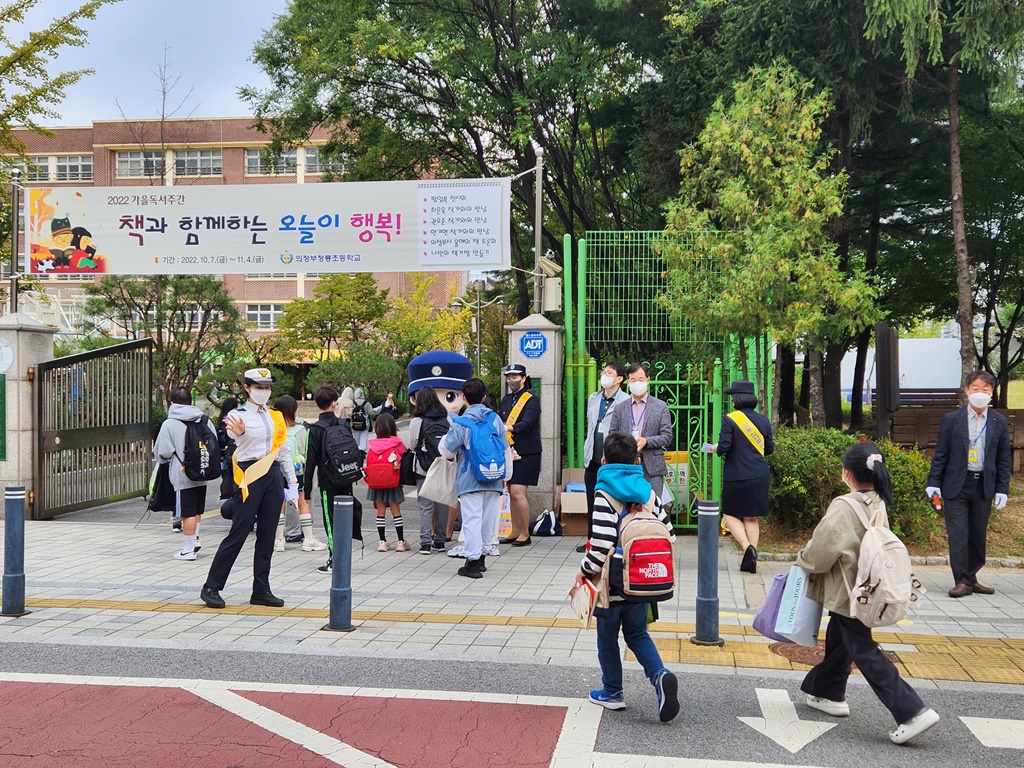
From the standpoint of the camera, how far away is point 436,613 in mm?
6770

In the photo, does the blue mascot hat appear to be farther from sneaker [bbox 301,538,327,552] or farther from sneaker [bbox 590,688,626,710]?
sneaker [bbox 590,688,626,710]

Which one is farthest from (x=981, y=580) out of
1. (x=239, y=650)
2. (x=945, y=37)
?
A: (x=945, y=37)

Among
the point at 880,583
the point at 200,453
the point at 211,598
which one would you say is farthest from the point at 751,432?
the point at 200,453

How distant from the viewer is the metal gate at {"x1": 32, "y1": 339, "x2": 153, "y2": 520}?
1202 cm

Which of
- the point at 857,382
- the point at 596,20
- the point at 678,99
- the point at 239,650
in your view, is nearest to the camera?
the point at 239,650

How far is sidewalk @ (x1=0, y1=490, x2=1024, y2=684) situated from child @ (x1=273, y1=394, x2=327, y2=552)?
0.30 meters

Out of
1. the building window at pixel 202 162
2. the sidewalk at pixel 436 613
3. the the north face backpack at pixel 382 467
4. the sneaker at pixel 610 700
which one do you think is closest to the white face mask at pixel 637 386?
the sidewalk at pixel 436 613

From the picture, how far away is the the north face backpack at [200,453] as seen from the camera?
872cm

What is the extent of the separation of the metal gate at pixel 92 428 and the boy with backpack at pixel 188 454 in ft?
13.1

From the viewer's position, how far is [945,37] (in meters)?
12.0

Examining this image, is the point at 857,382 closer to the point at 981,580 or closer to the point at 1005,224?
the point at 1005,224

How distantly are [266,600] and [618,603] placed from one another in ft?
11.3

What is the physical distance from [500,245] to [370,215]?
1695 millimetres

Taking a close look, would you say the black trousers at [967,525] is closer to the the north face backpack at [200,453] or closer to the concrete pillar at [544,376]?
the concrete pillar at [544,376]
